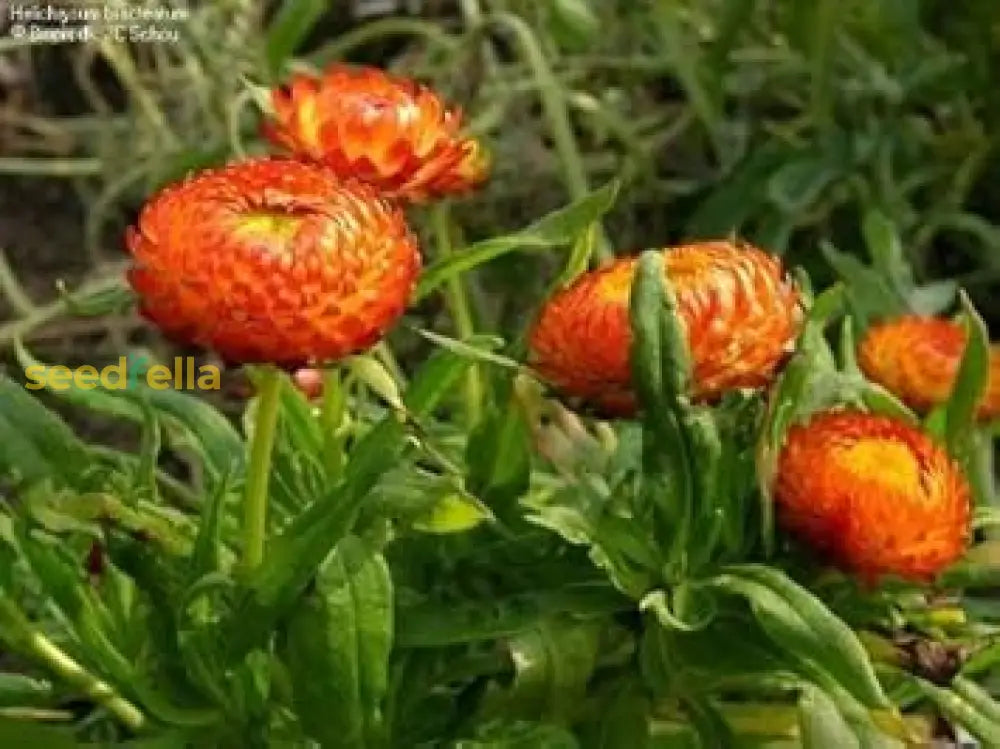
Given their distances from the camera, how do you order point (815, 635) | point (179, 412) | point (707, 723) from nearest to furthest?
point (815, 635) < point (707, 723) < point (179, 412)

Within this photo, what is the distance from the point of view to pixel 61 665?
1.18 m

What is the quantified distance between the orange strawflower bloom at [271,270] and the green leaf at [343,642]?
132 mm

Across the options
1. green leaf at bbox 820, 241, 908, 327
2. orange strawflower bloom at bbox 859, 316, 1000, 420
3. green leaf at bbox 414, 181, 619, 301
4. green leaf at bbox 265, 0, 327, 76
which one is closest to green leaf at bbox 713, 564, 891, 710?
green leaf at bbox 414, 181, 619, 301

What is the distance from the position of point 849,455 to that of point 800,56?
1258 millimetres

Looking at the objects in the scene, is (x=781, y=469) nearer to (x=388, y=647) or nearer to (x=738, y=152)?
(x=388, y=647)

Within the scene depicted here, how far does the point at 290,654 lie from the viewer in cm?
111

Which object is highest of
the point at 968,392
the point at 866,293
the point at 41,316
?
the point at 968,392

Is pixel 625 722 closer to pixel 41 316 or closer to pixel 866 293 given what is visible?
pixel 866 293

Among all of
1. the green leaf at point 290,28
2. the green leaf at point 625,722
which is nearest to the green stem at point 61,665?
the green leaf at point 625,722

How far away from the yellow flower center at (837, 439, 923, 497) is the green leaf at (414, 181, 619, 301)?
0.58 ft

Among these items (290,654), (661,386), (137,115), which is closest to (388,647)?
(290,654)

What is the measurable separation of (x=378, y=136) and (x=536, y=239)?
0.35 feet

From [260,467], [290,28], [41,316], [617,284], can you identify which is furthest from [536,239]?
[41,316]

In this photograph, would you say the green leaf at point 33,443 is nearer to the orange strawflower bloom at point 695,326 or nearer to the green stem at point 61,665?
the green stem at point 61,665
